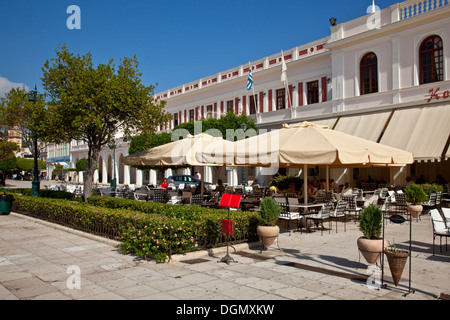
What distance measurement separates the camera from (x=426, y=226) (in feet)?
36.6

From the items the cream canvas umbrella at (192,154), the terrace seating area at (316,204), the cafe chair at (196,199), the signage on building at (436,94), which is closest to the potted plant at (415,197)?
the terrace seating area at (316,204)

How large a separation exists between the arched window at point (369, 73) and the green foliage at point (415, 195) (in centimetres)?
1237

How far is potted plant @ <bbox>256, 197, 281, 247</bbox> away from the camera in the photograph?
7.70 metres

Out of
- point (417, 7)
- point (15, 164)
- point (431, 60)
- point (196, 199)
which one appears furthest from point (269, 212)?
point (15, 164)

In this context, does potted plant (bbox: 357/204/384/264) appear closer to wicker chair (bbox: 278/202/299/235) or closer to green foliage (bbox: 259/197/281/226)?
green foliage (bbox: 259/197/281/226)

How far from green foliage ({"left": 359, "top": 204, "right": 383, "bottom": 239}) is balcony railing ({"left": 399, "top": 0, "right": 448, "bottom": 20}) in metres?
18.4

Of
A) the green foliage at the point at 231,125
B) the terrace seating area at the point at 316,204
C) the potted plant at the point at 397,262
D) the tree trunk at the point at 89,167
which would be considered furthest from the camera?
the green foliage at the point at 231,125

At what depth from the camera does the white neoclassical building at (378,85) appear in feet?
64.5

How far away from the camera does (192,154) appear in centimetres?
1216

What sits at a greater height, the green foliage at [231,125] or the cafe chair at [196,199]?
the green foliage at [231,125]

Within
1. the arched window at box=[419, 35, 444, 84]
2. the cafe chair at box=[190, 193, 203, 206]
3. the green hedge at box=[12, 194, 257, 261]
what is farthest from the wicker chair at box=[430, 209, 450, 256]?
the arched window at box=[419, 35, 444, 84]

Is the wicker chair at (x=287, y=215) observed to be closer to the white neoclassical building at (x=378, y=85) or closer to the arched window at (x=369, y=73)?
the white neoclassical building at (x=378, y=85)
